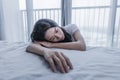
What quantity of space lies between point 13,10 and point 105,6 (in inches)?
54.9

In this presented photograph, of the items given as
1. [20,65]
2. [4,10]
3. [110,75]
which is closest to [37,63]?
[20,65]

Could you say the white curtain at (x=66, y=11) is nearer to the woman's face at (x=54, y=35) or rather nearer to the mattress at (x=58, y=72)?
the woman's face at (x=54, y=35)

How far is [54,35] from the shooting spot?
1.06 m

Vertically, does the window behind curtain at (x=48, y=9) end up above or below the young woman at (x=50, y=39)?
above

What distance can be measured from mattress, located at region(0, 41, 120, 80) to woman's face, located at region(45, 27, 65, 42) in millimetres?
207

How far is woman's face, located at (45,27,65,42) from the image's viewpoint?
3.49ft

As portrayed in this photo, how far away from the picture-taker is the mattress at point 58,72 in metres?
0.63

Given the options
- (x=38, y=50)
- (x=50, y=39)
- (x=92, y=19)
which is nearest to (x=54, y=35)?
(x=50, y=39)

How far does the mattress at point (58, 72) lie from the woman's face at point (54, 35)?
0.21m

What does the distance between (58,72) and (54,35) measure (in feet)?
1.35

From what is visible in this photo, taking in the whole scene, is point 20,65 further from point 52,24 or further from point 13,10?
point 13,10

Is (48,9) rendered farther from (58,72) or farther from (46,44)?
(58,72)

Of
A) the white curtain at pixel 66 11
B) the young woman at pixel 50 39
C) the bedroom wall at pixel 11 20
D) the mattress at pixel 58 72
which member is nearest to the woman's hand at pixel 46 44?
the young woman at pixel 50 39

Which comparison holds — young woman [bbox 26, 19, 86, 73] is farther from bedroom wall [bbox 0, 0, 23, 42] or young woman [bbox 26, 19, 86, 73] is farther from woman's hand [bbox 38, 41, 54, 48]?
bedroom wall [bbox 0, 0, 23, 42]
